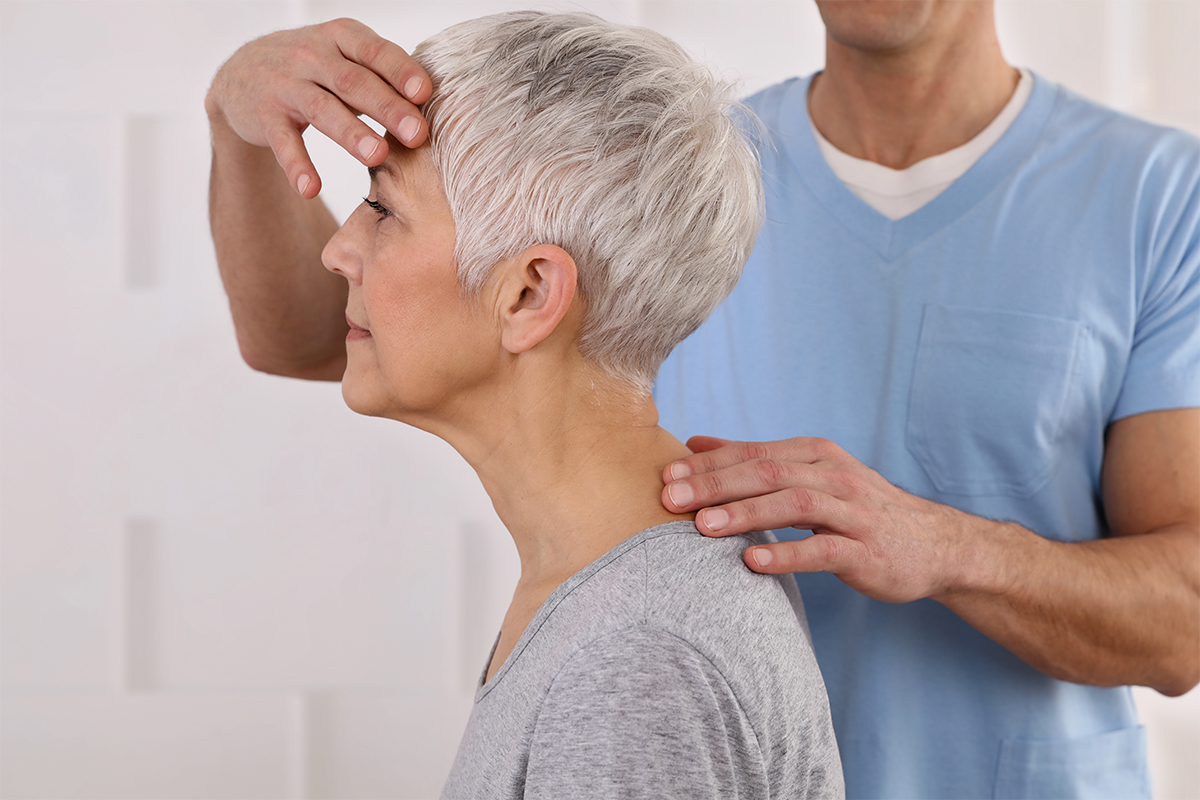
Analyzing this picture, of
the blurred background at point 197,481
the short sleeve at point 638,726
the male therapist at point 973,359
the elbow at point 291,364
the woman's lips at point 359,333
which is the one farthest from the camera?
the blurred background at point 197,481

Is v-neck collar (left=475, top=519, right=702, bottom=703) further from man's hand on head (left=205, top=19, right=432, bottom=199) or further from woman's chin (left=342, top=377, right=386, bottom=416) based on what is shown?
man's hand on head (left=205, top=19, right=432, bottom=199)

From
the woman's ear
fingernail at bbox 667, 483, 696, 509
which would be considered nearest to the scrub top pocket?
fingernail at bbox 667, 483, 696, 509

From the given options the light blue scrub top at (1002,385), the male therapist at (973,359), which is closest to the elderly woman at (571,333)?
the male therapist at (973,359)

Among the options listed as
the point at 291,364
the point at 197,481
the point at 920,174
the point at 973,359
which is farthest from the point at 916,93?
the point at 197,481

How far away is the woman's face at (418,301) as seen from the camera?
0.79m

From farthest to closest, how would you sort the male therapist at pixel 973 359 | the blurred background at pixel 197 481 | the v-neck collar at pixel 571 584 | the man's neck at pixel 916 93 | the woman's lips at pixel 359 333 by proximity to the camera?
the blurred background at pixel 197 481 → the man's neck at pixel 916 93 → the male therapist at pixel 973 359 → the woman's lips at pixel 359 333 → the v-neck collar at pixel 571 584

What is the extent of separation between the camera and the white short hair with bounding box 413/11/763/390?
77 cm

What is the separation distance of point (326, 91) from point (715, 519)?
571 mm

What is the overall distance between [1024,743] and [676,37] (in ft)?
4.39

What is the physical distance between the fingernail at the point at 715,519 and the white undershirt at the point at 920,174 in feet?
2.02

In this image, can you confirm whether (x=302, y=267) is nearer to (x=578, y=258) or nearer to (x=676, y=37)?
(x=578, y=258)

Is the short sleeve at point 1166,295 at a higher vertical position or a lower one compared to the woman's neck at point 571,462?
higher

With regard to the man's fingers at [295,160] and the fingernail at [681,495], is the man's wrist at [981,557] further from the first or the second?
the man's fingers at [295,160]

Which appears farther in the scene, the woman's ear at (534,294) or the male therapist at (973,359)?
the male therapist at (973,359)
